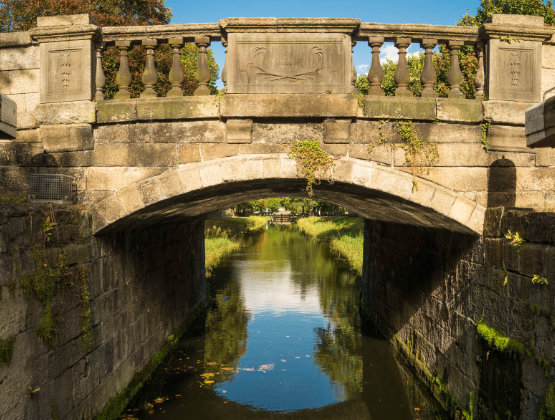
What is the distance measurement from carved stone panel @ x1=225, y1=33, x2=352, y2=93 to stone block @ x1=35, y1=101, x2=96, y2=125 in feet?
6.16

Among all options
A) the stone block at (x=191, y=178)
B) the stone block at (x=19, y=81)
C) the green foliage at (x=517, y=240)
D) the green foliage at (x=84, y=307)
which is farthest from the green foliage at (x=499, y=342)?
the stone block at (x=19, y=81)

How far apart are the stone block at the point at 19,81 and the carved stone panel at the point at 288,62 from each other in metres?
2.68

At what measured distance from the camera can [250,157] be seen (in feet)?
19.5

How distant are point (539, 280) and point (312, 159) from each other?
111 inches

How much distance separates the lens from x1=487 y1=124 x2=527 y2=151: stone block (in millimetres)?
6070

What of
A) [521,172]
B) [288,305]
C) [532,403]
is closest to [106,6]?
[288,305]

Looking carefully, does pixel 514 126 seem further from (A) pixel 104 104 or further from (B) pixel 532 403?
(A) pixel 104 104

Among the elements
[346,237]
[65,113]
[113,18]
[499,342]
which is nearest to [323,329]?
[499,342]

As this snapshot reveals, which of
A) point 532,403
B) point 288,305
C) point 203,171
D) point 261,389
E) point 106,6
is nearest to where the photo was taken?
point 532,403

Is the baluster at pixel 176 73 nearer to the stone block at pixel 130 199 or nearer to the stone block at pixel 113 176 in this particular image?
the stone block at pixel 113 176

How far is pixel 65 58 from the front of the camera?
6.18 m

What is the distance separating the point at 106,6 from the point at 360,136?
1567 centimetres

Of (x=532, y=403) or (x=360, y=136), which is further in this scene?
(x=360, y=136)

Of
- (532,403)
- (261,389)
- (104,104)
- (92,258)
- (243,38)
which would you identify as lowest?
(261,389)
